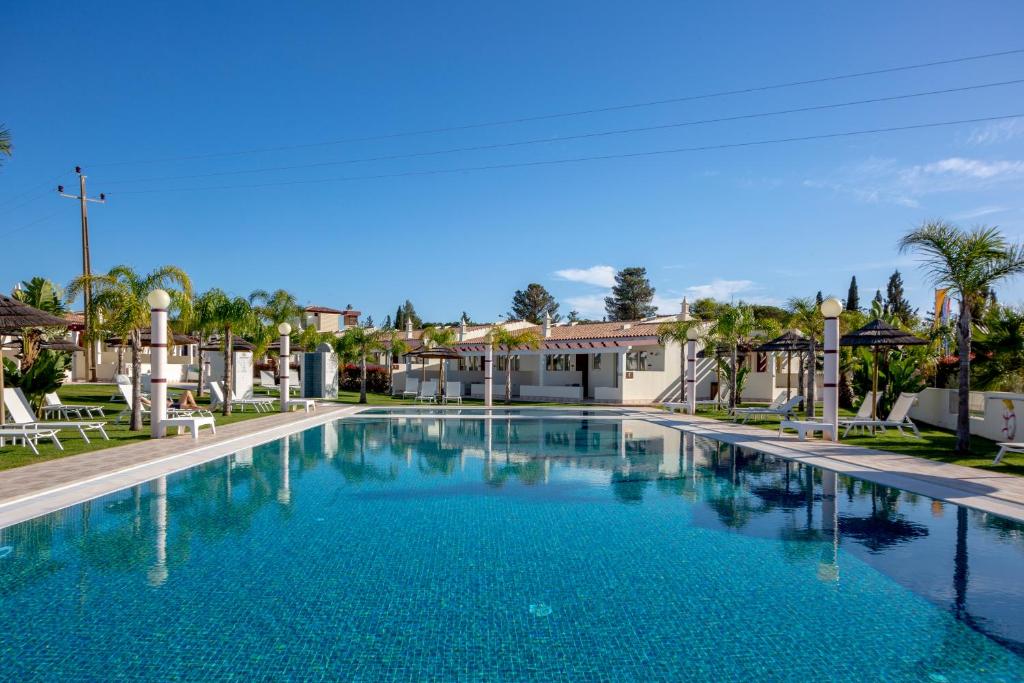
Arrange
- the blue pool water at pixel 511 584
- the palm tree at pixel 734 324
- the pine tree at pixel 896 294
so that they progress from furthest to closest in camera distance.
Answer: the pine tree at pixel 896 294
the palm tree at pixel 734 324
the blue pool water at pixel 511 584

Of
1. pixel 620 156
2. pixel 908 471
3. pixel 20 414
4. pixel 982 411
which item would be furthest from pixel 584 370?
pixel 20 414

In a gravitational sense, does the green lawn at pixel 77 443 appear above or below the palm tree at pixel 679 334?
below

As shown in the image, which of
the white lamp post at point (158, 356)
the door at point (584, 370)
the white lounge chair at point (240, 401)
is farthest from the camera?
the door at point (584, 370)

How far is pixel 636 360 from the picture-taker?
105 feet

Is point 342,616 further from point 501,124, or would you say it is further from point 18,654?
point 501,124

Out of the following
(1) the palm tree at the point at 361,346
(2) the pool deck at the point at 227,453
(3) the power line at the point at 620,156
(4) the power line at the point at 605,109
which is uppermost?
(4) the power line at the point at 605,109

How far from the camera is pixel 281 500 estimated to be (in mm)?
8242

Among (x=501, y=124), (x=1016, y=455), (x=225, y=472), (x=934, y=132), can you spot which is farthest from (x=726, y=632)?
(x=501, y=124)

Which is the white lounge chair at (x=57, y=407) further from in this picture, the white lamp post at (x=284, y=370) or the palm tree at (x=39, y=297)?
the white lamp post at (x=284, y=370)

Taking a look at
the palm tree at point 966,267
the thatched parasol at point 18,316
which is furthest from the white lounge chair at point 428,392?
the palm tree at point 966,267

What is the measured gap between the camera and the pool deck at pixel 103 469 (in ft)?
23.3

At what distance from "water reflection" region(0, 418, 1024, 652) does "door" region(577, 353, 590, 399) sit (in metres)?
18.0

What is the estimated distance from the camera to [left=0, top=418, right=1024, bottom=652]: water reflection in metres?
5.44

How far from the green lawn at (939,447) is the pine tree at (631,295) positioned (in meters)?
61.8
